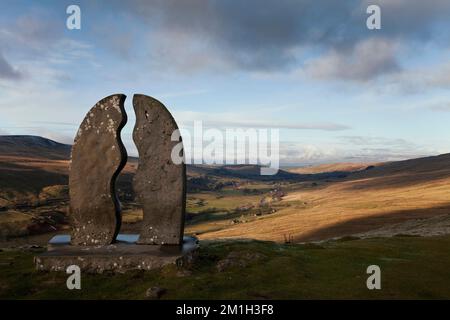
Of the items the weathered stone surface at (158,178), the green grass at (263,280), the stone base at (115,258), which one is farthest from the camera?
the weathered stone surface at (158,178)

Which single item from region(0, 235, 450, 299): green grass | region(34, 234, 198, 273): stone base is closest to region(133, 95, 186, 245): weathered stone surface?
region(34, 234, 198, 273): stone base

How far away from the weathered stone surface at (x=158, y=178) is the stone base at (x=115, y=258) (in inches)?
40.4

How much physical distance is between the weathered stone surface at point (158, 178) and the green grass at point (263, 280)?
231 cm

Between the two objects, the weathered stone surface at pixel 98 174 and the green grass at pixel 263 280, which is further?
the weathered stone surface at pixel 98 174

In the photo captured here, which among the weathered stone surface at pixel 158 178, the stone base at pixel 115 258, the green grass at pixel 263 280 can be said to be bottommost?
the green grass at pixel 263 280

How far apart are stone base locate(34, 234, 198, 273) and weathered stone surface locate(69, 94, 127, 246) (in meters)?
1.22

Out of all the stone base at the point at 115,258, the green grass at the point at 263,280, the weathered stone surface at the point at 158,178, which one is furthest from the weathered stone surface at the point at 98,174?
the green grass at the point at 263,280

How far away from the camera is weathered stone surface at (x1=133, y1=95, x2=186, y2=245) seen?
19.8m

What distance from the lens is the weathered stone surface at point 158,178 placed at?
19828 millimetres

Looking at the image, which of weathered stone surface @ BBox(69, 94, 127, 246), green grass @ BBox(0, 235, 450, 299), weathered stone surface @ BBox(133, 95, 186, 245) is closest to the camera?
green grass @ BBox(0, 235, 450, 299)

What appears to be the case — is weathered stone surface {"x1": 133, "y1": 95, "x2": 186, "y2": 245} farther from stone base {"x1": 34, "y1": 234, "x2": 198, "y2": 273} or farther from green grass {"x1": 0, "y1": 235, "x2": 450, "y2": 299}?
green grass {"x1": 0, "y1": 235, "x2": 450, "y2": 299}

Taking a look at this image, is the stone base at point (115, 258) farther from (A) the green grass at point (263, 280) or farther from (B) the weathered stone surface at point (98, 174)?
(B) the weathered stone surface at point (98, 174)

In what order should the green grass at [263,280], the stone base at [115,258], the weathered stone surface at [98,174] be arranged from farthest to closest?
the weathered stone surface at [98,174] < the stone base at [115,258] < the green grass at [263,280]

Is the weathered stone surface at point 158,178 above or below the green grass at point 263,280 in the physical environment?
above
